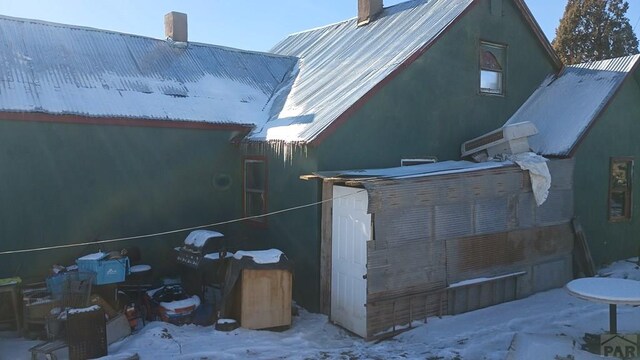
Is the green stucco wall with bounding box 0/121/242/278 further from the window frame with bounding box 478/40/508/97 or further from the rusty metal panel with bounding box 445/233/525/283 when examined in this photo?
the window frame with bounding box 478/40/508/97

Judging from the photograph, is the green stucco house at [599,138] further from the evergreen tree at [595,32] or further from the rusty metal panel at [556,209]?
the evergreen tree at [595,32]

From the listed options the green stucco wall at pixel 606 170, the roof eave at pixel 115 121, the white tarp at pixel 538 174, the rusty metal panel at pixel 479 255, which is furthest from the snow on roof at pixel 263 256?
the green stucco wall at pixel 606 170

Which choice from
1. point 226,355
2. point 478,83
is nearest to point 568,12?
point 478,83

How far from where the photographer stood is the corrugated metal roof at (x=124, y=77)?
10102 mm

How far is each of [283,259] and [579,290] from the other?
15.1ft

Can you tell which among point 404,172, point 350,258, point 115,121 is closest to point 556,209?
point 404,172

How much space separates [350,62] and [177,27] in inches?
208

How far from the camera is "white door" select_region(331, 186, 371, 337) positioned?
8086mm

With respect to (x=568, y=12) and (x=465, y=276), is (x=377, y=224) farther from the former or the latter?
(x=568, y=12)

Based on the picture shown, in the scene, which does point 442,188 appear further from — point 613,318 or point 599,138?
point 599,138

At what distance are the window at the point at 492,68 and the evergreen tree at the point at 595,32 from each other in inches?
709

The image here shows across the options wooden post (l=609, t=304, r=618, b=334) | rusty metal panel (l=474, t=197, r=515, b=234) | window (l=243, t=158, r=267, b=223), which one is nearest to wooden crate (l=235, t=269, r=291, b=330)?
window (l=243, t=158, r=267, b=223)

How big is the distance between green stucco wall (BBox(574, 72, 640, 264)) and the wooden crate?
7.05 meters

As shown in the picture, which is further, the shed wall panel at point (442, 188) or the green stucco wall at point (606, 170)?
the green stucco wall at point (606, 170)
